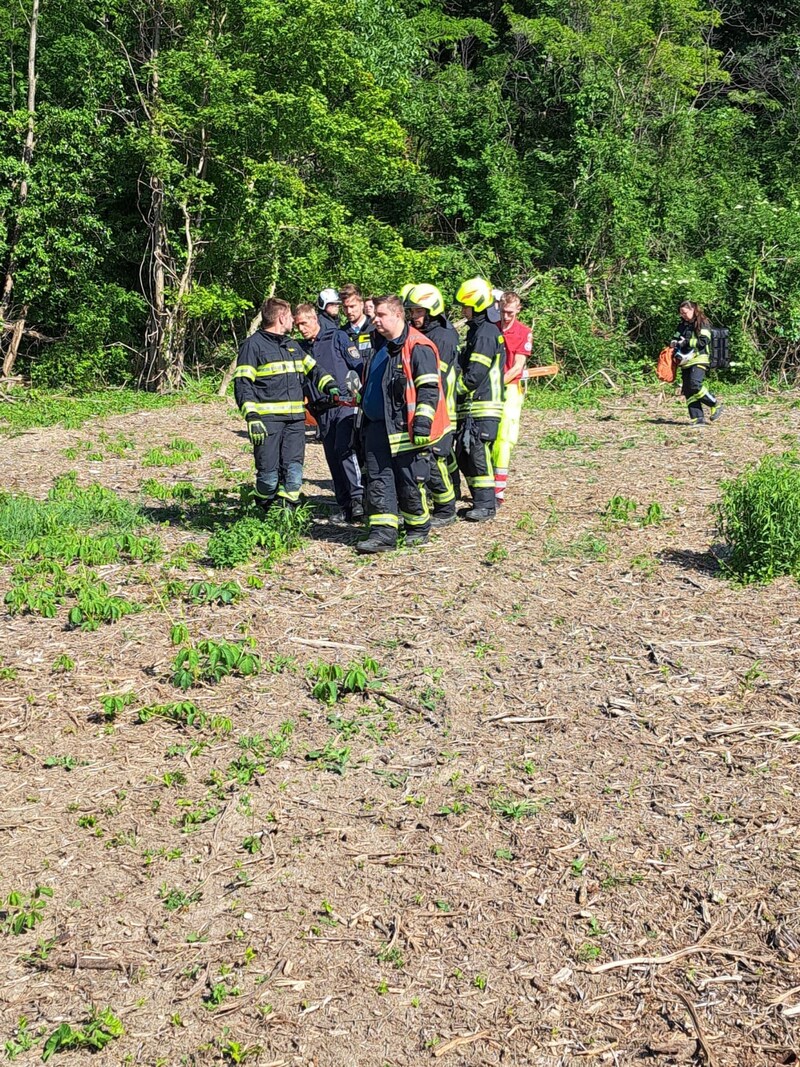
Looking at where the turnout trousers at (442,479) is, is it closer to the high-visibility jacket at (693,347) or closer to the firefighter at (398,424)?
the firefighter at (398,424)

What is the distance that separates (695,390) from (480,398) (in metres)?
5.89

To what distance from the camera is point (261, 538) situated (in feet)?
28.4

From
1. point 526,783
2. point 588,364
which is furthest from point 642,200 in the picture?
point 526,783

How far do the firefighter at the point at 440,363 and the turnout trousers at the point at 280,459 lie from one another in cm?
110

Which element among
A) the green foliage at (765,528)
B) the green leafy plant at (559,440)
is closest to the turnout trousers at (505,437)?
the green foliage at (765,528)

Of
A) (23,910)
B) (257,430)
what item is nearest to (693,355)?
(257,430)

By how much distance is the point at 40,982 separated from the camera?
4.33 m

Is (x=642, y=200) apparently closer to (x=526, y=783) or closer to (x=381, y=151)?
(x=381, y=151)

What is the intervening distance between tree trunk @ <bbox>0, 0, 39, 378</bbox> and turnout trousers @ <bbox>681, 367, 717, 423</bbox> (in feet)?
35.4

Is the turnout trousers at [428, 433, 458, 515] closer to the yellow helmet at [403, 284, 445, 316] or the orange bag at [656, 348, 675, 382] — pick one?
the yellow helmet at [403, 284, 445, 316]

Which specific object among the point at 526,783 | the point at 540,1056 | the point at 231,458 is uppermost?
the point at 231,458

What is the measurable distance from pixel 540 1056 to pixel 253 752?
236 centimetres

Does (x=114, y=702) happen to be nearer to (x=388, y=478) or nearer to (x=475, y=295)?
(x=388, y=478)

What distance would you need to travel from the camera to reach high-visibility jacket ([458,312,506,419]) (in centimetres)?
941
